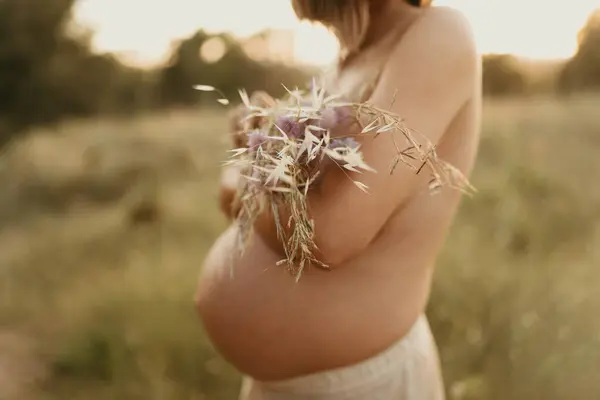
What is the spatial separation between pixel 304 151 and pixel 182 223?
2.09 m

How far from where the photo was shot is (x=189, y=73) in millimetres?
3697

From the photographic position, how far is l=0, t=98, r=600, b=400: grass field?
174 cm

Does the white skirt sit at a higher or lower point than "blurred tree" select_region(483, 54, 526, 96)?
higher

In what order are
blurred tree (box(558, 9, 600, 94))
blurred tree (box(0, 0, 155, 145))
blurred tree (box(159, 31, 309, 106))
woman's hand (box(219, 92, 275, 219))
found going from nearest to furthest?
1. woman's hand (box(219, 92, 275, 219))
2. blurred tree (box(0, 0, 155, 145))
3. blurred tree (box(558, 9, 600, 94))
4. blurred tree (box(159, 31, 309, 106))

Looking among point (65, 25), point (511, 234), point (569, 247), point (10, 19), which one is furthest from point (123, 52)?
point (569, 247)

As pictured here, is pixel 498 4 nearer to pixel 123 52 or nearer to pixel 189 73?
pixel 123 52

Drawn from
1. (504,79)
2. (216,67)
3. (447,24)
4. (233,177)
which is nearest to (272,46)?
A: (216,67)

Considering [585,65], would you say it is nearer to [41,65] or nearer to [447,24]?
[41,65]

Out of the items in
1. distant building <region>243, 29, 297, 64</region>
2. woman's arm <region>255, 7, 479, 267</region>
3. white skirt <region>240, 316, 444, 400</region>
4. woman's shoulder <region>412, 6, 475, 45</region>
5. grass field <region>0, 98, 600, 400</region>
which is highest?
woman's shoulder <region>412, 6, 475, 45</region>

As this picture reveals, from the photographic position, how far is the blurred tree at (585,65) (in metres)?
2.70

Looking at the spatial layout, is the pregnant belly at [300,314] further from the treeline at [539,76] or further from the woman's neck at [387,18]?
the treeline at [539,76]

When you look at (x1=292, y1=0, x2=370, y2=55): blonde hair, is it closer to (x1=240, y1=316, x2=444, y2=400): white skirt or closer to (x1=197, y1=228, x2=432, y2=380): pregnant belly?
(x1=197, y1=228, x2=432, y2=380): pregnant belly

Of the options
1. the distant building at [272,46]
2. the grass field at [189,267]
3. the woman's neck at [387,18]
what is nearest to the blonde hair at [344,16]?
the woman's neck at [387,18]

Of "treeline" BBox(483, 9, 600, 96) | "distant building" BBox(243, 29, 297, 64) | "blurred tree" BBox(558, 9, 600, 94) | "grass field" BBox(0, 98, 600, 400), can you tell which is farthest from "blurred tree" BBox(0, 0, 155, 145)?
"blurred tree" BBox(558, 9, 600, 94)
